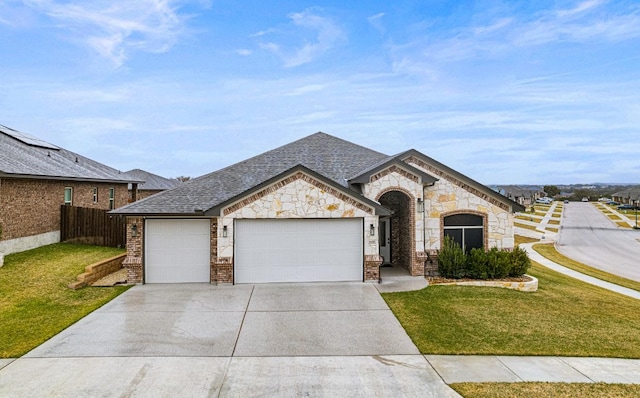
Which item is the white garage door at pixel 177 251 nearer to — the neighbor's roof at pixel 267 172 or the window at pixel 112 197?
the neighbor's roof at pixel 267 172

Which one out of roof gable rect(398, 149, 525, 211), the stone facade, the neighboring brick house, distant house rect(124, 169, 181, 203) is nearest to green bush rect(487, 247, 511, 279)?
roof gable rect(398, 149, 525, 211)

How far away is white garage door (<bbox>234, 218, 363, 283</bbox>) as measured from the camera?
43.5 feet

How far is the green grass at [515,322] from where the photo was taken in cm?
810

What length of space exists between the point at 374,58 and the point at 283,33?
5869 mm

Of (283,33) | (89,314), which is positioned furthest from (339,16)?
(89,314)

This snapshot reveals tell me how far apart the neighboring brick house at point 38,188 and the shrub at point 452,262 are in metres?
17.2

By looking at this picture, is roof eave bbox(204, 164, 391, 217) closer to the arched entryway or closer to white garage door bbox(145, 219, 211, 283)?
white garage door bbox(145, 219, 211, 283)

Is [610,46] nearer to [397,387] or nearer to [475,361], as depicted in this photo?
[475,361]

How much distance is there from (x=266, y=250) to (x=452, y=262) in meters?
6.97

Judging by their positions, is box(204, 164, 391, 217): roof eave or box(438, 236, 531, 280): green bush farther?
box(438, 236, 531, 280): green bush

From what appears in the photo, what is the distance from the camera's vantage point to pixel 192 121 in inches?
1324

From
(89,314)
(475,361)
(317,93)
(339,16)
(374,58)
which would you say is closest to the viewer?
(475,361)

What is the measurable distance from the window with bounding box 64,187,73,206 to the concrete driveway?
→ 37.6 ft

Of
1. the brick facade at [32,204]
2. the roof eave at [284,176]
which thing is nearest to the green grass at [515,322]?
the roof eave at [284,176]
